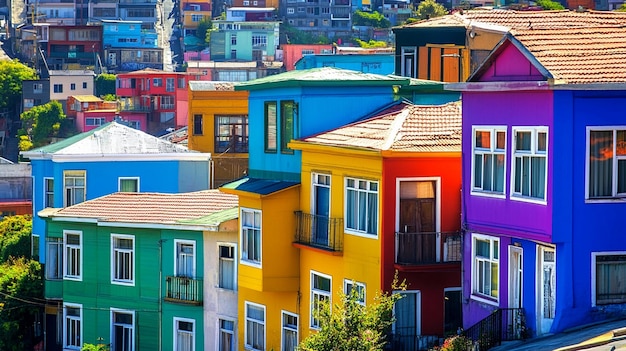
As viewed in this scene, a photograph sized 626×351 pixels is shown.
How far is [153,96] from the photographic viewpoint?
125 meters

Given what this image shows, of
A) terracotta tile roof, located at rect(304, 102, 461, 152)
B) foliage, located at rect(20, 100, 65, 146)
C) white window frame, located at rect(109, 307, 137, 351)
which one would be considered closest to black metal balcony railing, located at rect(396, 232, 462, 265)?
terracotta tile roof, located at rect(304, 102, 461, 152)

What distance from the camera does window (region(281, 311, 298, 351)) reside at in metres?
33.3

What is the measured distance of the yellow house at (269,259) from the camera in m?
32.8

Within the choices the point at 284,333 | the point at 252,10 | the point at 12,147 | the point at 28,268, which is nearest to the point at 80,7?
the point at 252,10

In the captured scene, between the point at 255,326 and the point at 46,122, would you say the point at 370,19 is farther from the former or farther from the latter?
the point at 255,326

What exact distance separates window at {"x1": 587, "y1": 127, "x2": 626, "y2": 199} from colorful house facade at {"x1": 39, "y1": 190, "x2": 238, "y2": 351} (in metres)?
11.8

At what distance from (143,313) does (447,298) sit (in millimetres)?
10659

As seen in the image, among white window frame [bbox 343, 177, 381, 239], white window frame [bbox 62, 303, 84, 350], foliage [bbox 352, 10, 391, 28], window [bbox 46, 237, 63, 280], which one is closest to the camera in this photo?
white window frame [bbox 343, 177, 381, 239]

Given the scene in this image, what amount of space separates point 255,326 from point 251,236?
7.30 ft

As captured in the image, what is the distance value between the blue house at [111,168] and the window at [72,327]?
396 centimetres

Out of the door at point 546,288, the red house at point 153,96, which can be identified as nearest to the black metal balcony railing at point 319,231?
the door at point 546,288

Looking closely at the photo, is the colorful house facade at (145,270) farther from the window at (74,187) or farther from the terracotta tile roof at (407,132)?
the terracotta tile roof at (407,132)

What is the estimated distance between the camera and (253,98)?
35.4 m

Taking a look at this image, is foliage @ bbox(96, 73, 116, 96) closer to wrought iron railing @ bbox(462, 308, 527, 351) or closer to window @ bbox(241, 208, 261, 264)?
window @ bbox(241, 208, 261, 264)
